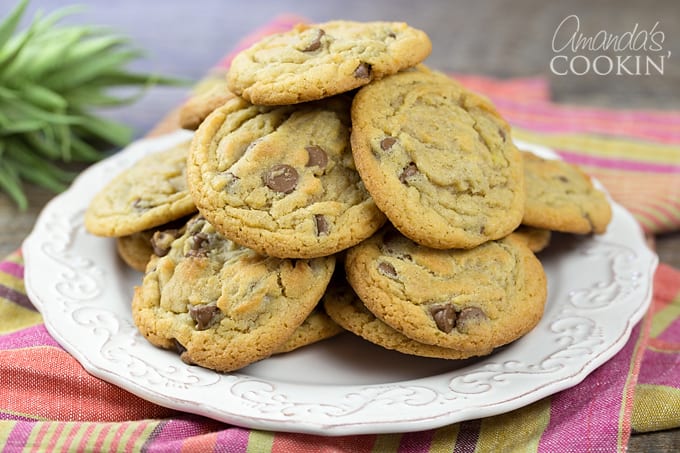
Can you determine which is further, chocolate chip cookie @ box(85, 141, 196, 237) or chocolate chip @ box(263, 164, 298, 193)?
chocolate chip cookie @ box(85, 141, 196, 237)

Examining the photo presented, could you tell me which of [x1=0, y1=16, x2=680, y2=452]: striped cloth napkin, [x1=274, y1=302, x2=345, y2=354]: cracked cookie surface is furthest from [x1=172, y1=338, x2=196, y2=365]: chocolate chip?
[x1=274, y1=302, x2=345, y2=354]: cracked cookie surface

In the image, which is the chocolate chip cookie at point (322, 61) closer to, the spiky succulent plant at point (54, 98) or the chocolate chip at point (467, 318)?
the chocolate chip at point (467, 318)

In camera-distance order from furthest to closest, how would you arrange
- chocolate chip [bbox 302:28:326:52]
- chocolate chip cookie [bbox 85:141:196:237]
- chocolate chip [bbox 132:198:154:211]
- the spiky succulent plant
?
the spiky succulent plant
chocolate chip [bbox 132:198:154:211]
chocolate chip cookie [bbox 85:141:196:237]
chocolate chip [bbox 302:28:326:52]

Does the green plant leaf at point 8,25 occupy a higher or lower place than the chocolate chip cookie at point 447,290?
higher

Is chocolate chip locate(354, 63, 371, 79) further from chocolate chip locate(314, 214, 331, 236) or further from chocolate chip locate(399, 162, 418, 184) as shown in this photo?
chocolate chip locate(314, 214, 331, 236)

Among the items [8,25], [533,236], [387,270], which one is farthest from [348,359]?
[8,25]

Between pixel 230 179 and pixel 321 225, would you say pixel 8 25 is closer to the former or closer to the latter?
pixel 230 179

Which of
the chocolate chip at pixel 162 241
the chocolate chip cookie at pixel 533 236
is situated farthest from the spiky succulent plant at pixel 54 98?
the chocolate chip cookie at pixel 533 236
